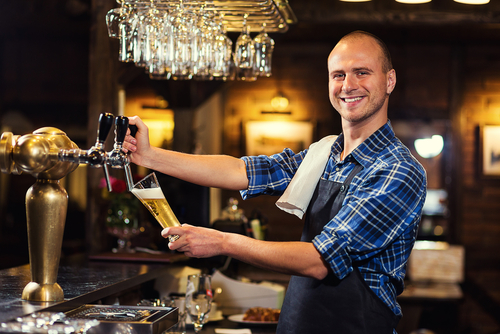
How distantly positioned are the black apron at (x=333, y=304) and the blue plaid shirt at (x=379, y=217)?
3 centimetres

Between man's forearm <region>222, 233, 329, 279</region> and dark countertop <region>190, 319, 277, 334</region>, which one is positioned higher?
man's forearm <region>222, 233, 329, 279</region>

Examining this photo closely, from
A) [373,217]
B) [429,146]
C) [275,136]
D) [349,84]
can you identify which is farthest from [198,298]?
[429,146]

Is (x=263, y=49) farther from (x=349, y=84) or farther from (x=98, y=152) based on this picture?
(x=98, y=152)

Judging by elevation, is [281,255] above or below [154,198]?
below

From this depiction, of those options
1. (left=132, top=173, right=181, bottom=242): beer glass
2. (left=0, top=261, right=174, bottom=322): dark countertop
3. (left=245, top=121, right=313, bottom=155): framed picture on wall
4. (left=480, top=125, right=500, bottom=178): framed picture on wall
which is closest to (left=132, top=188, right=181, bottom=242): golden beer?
(left=132, top=173, right=181, bottom=242): beer glass

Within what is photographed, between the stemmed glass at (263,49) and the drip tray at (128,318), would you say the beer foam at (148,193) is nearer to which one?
the drip tray at (128,318)

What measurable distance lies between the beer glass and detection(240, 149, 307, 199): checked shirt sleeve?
549 mm

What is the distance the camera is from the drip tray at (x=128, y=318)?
1.37 metres

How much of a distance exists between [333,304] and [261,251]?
0.31 metres

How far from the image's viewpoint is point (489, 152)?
6500 mm

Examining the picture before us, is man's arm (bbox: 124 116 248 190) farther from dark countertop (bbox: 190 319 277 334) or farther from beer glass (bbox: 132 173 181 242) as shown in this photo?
dark countertop (bbox: 190 319 277 334)

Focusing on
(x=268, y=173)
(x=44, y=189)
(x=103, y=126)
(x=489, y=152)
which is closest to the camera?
(x=103, y=126)

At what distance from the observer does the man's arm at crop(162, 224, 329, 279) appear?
1560 millimetres

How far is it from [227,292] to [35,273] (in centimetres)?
127
